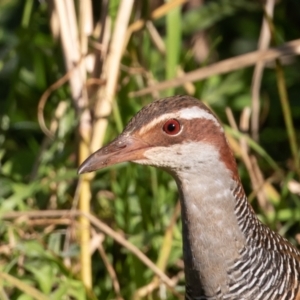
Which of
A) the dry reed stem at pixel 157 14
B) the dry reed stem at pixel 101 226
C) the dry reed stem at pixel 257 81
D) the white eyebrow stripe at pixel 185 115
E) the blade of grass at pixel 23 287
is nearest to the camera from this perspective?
the white eyebrow stripe at pixel 185 115

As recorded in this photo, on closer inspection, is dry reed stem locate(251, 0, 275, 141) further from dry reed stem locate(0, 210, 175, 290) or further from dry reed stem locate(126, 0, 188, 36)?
dry reed stem locate(0, 210, 175, 290)

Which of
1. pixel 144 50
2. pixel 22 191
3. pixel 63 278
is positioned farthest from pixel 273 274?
pixel 144 50

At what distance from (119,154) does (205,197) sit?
271 mm

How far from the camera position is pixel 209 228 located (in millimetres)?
2527

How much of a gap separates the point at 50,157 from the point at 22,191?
23cm

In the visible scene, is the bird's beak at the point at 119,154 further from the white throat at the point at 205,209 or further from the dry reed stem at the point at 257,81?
the dry reed stem at the point at 257,81

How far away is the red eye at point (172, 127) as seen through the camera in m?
2.46

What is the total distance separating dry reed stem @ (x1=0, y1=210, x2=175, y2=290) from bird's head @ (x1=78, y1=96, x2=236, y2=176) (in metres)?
0.72

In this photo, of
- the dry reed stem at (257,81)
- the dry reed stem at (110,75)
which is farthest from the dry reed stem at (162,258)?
the dry reed stem at (257,81)

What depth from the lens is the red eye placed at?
96.7 inches

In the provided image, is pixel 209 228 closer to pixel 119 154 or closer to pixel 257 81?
pixel 119 154

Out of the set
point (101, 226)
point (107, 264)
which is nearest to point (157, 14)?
point (101, 226)

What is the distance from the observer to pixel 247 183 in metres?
3.72

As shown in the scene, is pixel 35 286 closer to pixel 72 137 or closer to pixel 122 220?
pixel 122 220
